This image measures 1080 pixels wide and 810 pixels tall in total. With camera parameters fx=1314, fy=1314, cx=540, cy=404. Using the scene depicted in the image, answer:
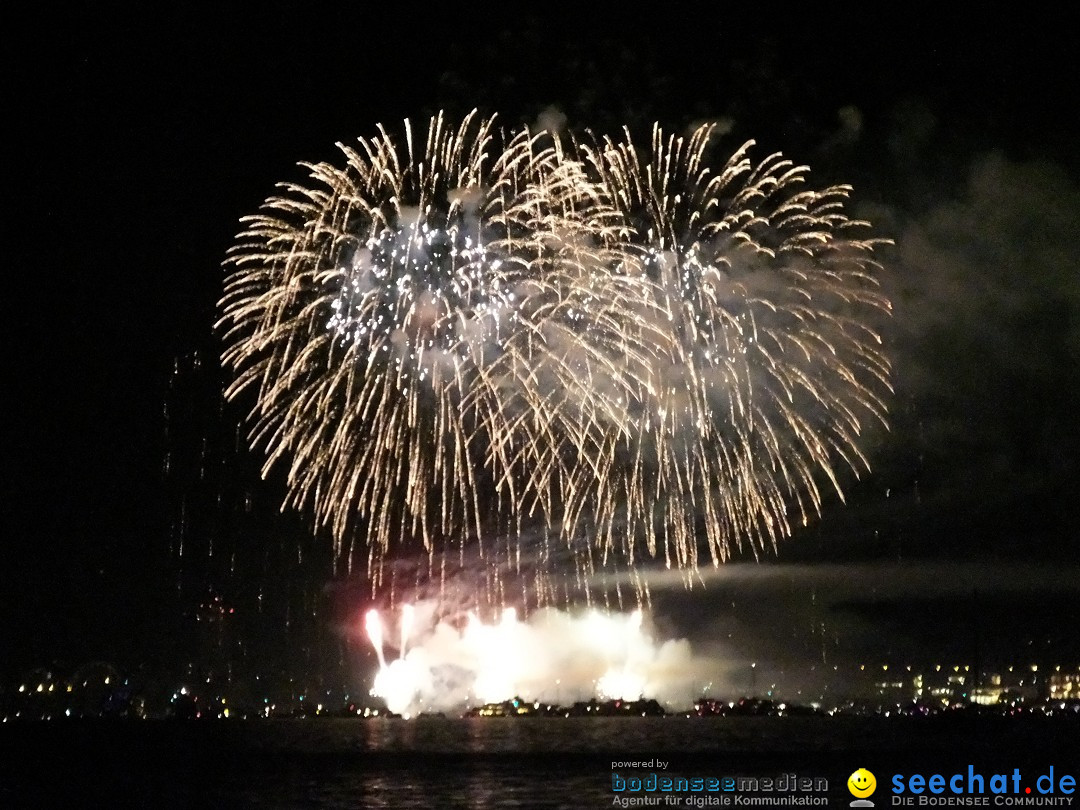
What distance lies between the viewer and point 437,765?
7356 cm

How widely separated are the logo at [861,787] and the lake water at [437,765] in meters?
0.65

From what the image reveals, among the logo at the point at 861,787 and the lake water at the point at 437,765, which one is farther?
the lake water at the point at 437,765

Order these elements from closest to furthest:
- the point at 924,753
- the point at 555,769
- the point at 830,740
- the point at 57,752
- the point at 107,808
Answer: the point at 107,808 → the point at 555,769 → the point at 924,753 → the point at 57,752 → the point at 830,740

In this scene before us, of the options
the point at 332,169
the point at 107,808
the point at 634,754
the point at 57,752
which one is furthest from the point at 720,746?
the point at 332,169

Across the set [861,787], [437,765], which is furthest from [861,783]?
[437,765]

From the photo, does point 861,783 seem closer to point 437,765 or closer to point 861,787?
point 861,787

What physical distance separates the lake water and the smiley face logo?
0.72 meters

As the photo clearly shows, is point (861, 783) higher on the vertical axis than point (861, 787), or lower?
higher

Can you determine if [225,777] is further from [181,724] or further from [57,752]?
[181,724]

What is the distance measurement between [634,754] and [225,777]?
2769 cm

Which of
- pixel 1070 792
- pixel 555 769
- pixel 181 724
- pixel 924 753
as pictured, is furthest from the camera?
pixel 181 724

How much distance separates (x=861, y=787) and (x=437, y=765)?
3846cm

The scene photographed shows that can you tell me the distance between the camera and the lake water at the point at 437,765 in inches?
1891

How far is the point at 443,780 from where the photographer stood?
197ft
